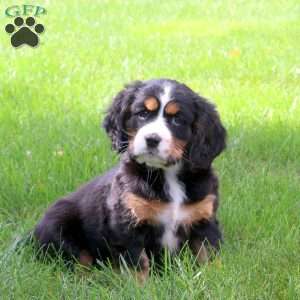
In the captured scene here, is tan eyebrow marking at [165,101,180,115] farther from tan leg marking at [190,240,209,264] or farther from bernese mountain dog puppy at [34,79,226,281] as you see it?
tan leg marking at [190,240,209,264]

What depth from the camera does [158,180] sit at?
12.4 ft

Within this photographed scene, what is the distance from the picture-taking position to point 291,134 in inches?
224

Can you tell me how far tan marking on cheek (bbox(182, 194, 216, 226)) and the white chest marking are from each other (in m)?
0.03

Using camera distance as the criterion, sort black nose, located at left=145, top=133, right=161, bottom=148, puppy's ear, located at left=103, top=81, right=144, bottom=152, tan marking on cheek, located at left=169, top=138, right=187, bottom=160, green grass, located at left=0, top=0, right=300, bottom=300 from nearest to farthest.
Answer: green grass, located at left=0, top=0, right=300, bottom=300
black nose, located at left=145, top=133, right=161, bottom=148
tan marking on cheek, located at left=169, top=138, right=187, bottom=160
puppy's ear, located at left=103, top=81, right=144, bottom=152

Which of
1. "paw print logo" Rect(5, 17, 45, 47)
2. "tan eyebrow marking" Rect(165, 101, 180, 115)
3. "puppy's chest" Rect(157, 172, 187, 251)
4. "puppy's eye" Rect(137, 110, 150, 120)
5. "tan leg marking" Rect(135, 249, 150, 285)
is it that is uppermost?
"paw print logo" Rect(5, 17, 45, 47)

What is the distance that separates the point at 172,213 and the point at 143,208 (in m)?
0.17

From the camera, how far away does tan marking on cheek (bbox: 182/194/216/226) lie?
3709 mm

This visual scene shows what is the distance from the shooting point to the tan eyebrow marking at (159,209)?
365cm

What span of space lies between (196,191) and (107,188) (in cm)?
55

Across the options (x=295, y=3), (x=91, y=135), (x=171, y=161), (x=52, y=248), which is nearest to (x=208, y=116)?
(x=171, y=161)

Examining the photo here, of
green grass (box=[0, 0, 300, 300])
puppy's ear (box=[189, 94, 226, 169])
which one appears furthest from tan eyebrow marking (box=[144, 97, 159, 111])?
green grass (box=[0, 0, 300, 300])

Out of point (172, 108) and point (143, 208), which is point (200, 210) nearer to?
point (143, 208)
